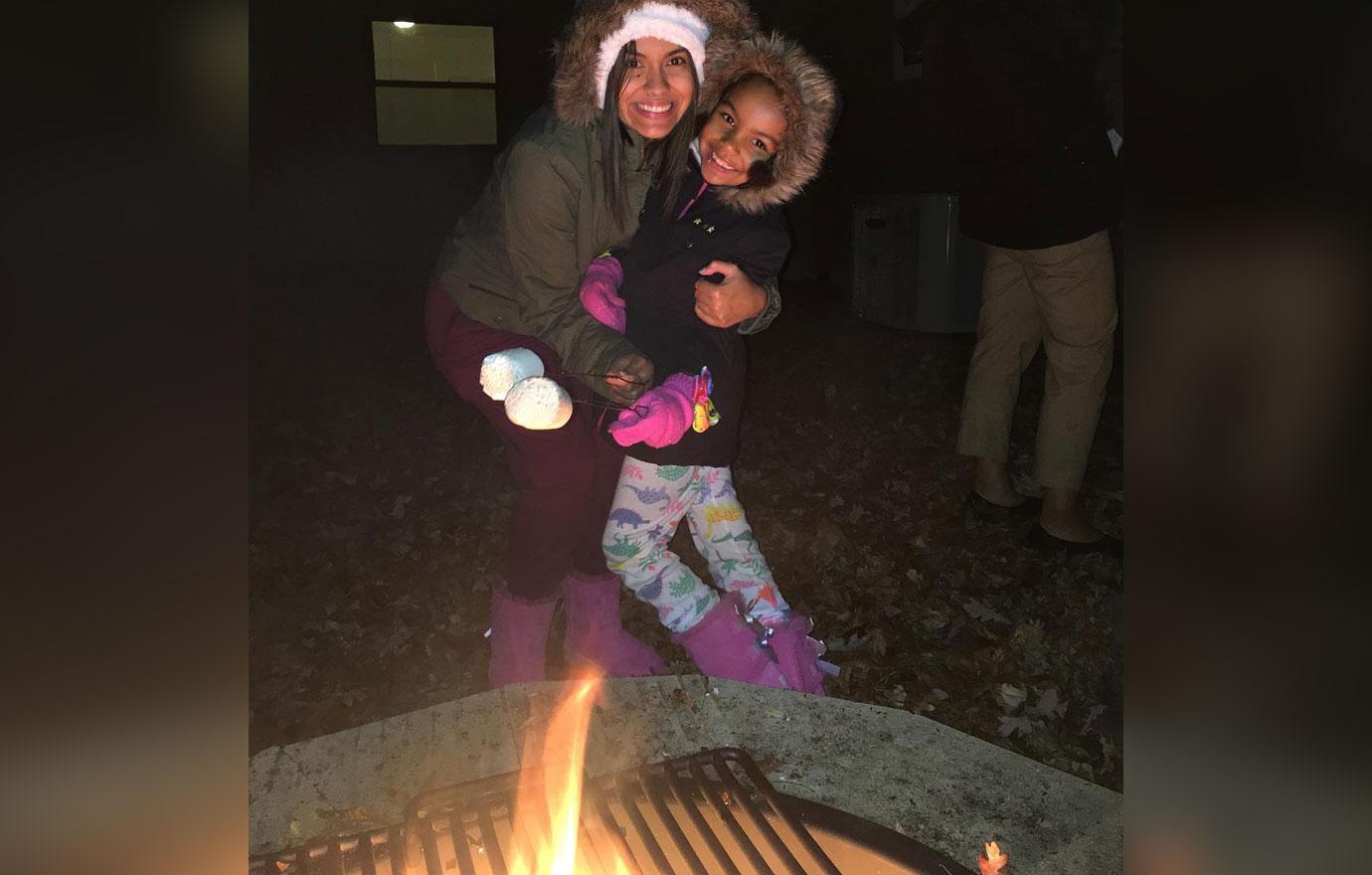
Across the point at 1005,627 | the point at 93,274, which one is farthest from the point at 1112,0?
the point at 93,274

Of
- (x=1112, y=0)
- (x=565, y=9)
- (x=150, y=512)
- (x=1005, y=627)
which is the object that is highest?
(x=565, y=9)

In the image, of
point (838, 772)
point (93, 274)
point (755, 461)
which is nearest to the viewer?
point (93, 274)

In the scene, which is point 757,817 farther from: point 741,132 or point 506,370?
point 741,132

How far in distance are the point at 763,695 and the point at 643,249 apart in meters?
1.37

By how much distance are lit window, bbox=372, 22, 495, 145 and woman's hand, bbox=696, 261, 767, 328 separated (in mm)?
8328

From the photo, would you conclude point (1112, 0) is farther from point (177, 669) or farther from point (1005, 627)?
point (177, 669)

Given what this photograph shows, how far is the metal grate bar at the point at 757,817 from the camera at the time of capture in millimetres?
2240

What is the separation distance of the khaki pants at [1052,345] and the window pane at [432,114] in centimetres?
713

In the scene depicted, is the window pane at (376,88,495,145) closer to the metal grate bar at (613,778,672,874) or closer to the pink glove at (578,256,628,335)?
the pink glove at (578,256,628,335)

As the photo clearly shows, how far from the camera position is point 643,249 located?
293 centimetres

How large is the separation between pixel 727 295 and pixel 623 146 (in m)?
0.50

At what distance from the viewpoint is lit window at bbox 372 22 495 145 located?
33.4 ft

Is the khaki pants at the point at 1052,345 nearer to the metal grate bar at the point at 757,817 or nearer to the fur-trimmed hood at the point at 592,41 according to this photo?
the fur-trimmed hood at the point at 592,41

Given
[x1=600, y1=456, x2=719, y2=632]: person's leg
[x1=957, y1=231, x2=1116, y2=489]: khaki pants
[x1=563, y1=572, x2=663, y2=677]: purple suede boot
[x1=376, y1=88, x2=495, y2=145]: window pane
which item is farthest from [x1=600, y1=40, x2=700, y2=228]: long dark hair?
[x1=376, y1=88, x2=495, y2=145]: window pane
